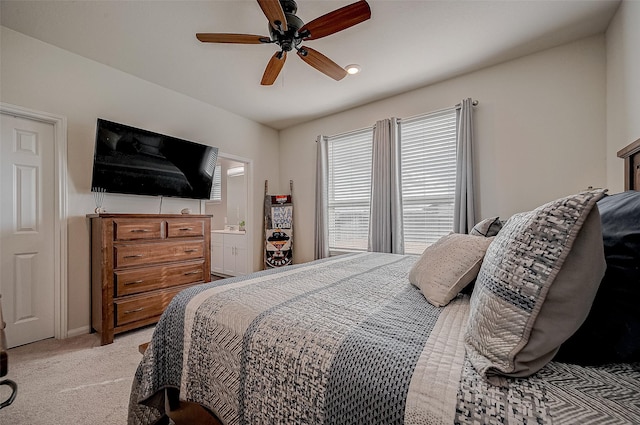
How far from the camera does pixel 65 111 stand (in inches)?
101

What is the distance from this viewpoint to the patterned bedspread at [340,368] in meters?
0.56

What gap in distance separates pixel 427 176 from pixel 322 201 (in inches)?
62.3

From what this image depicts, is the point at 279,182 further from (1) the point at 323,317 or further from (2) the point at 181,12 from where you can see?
(1) the point at 323,317

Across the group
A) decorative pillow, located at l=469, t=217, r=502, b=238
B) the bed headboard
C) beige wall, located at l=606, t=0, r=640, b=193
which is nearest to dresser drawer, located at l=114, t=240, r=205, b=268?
decorative pillow, located at l=469, t=217, r=502, b=238

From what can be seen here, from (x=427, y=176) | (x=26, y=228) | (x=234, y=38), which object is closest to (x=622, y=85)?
(x=427, y=176)

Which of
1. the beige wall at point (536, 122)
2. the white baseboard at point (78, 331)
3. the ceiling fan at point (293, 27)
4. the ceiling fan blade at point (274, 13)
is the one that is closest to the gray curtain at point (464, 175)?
the beige wall at point (536, 122)

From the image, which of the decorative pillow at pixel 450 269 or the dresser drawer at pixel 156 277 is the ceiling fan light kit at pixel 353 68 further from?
the dresser drawer at pixel 156 277

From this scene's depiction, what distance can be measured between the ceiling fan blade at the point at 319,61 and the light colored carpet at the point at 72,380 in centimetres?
268

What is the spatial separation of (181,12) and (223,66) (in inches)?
29.0

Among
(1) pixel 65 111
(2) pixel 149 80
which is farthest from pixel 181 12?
(1) pixel 65 111

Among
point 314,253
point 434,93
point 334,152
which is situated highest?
point 434,93

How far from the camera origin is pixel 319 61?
2213 millimetres

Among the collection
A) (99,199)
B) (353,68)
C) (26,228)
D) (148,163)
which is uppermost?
(353,68)

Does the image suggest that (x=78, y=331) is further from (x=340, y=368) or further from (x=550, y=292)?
(x=550, y=292)
